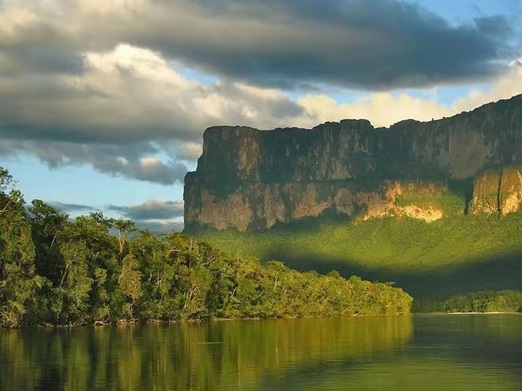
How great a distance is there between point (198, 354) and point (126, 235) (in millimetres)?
61673

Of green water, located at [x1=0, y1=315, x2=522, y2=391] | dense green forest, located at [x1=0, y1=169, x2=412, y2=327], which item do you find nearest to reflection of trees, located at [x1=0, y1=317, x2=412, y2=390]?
green water, located at [x1=0, y1=315, x2=522, y2=391]

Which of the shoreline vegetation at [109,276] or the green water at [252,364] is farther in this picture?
the shoreline vegetation at [109,276]

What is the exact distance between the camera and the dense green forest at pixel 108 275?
292 ft

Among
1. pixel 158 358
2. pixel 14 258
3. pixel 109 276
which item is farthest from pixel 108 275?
pixel 158 358

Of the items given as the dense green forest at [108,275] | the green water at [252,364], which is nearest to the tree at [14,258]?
the dense green forest at [108,275]

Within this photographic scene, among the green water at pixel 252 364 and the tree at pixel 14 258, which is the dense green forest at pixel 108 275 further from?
the green water at pixel 252 364

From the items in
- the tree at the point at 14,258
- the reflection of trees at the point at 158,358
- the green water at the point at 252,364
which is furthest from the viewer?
the tree at the point at 14,258

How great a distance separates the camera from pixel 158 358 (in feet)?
178

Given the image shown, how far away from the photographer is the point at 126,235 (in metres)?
118

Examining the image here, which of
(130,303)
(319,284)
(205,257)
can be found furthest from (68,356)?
(319,284)

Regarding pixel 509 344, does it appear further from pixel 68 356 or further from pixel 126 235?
pixel 126 235

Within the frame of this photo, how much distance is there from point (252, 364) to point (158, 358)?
6.46 meters

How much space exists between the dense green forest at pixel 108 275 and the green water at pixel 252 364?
15783 mm

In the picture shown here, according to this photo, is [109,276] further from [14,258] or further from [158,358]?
[158,358]
